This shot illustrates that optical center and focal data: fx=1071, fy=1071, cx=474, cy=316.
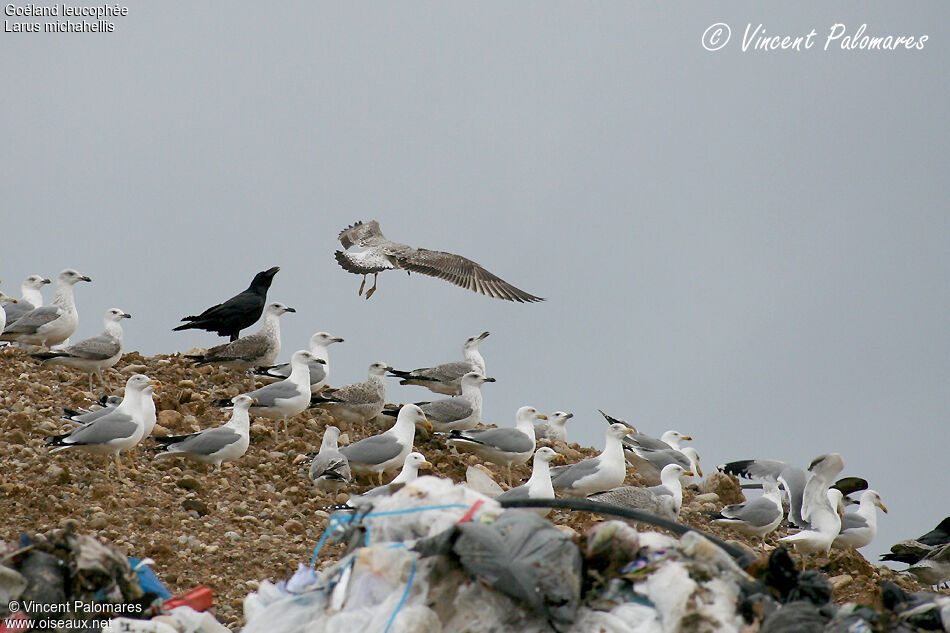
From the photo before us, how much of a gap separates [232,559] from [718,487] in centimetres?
722

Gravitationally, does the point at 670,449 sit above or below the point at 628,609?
below

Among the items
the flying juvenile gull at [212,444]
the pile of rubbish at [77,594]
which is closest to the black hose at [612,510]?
the pile of rubbish at [77,594]

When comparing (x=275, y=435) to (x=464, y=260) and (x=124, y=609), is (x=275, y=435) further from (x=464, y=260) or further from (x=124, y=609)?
(x=124, y=609)

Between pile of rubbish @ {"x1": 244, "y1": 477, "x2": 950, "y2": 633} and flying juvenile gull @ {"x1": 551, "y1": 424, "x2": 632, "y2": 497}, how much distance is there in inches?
261

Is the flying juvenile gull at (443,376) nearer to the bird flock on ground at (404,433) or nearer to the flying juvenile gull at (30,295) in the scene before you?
the bird flock on ground at (404,433)

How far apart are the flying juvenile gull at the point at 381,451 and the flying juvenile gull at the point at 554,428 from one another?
315cm

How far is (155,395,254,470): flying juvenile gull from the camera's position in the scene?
1004 centimetres

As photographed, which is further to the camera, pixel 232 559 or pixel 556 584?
pixel 232 559

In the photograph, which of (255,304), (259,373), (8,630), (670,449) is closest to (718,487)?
(670,449)

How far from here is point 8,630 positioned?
456 cm

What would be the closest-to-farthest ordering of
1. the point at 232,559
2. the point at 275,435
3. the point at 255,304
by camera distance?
the point at 232,559
the point at 275,435
the point at 255,304

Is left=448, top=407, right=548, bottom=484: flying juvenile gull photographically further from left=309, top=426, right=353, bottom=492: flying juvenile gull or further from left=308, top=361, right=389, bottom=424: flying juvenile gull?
left=309, top=426, right=353, bottom=492: flying juvenile gull

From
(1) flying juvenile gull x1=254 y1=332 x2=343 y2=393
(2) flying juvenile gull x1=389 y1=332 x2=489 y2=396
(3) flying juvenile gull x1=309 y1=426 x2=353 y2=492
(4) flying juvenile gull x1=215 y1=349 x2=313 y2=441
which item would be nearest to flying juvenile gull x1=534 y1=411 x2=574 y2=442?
(2) flying juvenile gull x1=389 y1=332 x2=489 y2=396

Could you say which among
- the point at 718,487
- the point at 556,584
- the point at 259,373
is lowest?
the point at 718,487
